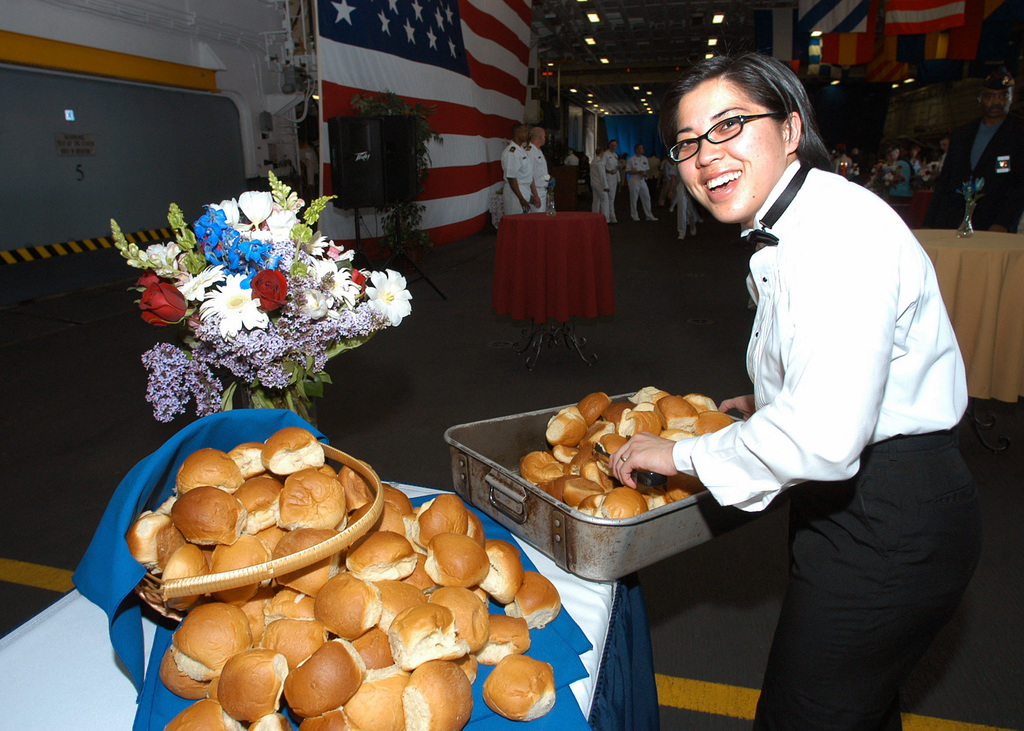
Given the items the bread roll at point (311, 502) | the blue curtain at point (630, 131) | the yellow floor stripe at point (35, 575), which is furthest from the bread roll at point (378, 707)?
the blue curtain at point (630, 131)

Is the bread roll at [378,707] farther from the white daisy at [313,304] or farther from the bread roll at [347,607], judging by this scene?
the white daisy at [313,304]

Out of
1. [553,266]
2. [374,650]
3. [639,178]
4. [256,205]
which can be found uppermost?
[639,178]

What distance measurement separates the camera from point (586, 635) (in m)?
1.03

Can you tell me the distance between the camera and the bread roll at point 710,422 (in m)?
1.32

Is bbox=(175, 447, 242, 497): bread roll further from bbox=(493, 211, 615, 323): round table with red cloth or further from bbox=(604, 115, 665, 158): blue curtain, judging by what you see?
bbox=(604, 115, 665, 158): blue curtain

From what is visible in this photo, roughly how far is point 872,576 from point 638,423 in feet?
1.64

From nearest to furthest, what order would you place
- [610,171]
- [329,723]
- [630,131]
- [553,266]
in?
1. [329,723]
2. [553,266]
3. [610,171]
4. [630,131]

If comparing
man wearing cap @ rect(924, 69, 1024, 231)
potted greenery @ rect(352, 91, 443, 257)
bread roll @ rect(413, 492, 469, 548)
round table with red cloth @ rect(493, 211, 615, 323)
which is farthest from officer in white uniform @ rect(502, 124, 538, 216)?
bread roll @ rect(413, 492, 469, 548)

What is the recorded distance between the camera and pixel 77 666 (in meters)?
0.97

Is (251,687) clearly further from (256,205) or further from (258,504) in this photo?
(256,205)

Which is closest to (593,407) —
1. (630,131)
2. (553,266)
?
(553,266)

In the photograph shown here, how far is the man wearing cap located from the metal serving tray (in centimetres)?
409

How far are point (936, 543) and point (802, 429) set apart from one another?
44 centimetres

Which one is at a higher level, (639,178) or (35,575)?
(639,178)
